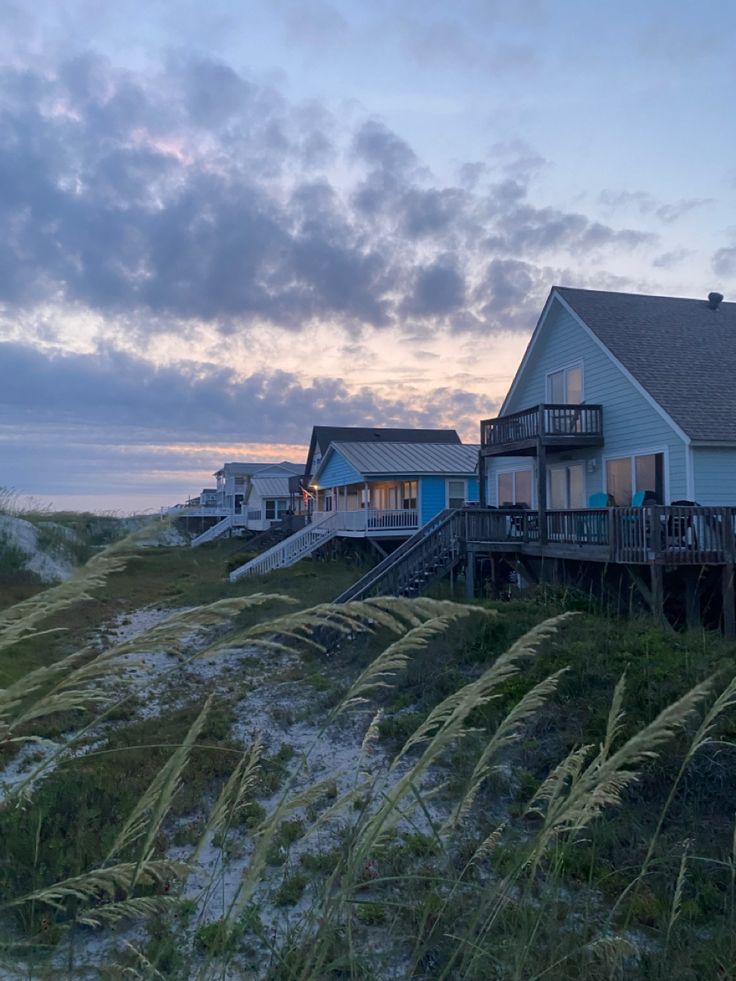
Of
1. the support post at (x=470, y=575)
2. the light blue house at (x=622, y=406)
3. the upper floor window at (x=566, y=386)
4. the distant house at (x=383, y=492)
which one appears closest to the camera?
the light blue house at (x=622, y=406)

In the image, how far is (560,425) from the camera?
60.9 ft

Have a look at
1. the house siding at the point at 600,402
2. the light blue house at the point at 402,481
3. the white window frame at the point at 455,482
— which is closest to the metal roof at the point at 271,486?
the light blue house at the point at 402,481

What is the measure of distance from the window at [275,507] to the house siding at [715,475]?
4241cm

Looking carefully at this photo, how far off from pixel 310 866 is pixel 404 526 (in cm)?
2644

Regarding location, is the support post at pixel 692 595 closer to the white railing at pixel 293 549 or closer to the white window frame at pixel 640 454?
the white window frame at pixel 640 454

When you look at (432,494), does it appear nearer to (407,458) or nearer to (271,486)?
(407,458)

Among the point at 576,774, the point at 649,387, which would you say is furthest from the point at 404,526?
the point at 576,774

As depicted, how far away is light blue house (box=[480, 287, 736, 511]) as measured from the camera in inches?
612

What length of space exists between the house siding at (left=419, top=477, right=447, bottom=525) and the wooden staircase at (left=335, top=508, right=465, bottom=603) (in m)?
13.7

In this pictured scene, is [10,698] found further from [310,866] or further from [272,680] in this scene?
[272,680]

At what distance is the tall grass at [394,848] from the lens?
1.62 meters

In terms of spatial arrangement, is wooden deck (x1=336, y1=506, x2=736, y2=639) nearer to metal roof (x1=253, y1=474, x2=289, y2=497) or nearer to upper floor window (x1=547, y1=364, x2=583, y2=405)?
upper floor window (x1=547, y1=364, x2=583, y2=405)

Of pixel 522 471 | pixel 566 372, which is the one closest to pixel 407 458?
pixel 522 471

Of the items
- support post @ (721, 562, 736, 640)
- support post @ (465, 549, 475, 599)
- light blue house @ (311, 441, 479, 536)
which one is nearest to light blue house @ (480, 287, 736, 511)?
support post @ (465, 549, 475, 599)
